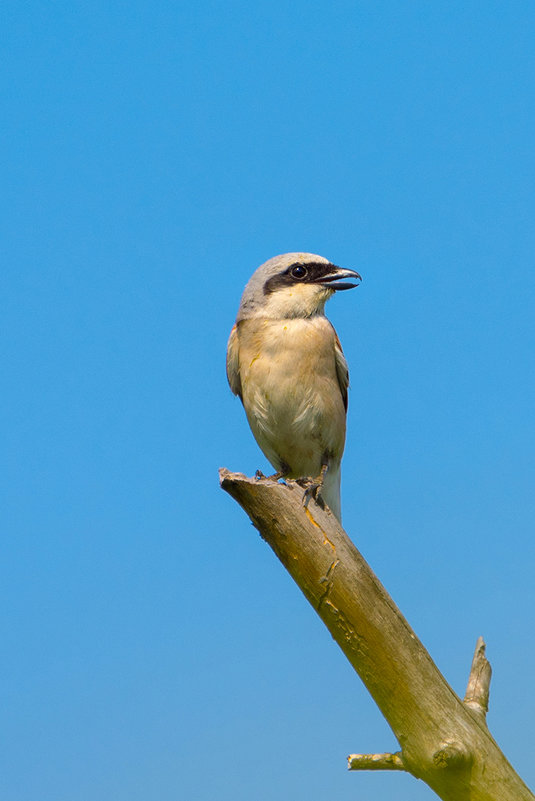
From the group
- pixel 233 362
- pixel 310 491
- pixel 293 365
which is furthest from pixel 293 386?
pixel 310 491

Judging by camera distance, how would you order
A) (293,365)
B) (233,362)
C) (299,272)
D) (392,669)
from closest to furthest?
(392,669) < (293,365) < (299,272) < (233,362)

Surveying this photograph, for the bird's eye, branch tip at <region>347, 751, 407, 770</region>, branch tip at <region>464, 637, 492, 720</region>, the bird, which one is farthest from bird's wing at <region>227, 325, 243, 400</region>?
branch tip at <region>347, 751, 407, 770</region>

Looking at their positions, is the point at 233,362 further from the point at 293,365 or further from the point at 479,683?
the point at 479,683

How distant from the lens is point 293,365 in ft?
21.9

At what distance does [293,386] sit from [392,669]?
10.0ft

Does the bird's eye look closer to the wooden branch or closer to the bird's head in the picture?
the bird's head

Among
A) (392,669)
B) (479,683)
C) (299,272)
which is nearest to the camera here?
(392,669)

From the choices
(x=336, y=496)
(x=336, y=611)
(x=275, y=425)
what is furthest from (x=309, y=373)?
(x=336, y=611)

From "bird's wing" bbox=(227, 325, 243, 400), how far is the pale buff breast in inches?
4.4

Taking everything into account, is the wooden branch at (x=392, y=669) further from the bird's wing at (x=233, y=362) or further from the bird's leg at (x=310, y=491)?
the bird's wing at (x=233, y=362)

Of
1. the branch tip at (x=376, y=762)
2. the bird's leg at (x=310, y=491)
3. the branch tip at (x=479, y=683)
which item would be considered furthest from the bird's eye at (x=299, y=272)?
the branch tip at (x=376, y=762)

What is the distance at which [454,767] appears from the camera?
3.95 metres

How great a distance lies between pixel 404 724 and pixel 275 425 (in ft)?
10.5

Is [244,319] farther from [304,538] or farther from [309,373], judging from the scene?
[304,538]
